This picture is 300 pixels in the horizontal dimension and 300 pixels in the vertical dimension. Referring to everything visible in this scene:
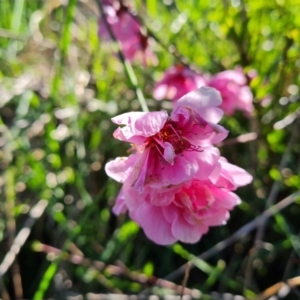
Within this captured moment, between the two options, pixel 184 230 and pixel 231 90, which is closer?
pixel 184 230

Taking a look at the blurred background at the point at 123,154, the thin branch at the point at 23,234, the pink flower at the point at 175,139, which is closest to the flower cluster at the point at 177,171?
the pink flower at the point at 175,139

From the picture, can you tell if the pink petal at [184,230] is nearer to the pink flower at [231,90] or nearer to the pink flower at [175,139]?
the pink flower at [175,139]

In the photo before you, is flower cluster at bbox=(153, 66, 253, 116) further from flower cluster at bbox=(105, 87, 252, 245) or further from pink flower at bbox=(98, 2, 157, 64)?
flower cluster at bbox=(105, 87, 252, 245)

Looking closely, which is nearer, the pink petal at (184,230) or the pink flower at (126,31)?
the pink petal at (184,230)

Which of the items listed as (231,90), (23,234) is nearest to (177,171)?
(231,90)

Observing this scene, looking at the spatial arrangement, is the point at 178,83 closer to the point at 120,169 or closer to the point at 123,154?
the point at 123,154

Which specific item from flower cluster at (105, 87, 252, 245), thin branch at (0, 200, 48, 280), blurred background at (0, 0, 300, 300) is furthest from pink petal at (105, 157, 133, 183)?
thin branch at (0, 200, 48, 280)

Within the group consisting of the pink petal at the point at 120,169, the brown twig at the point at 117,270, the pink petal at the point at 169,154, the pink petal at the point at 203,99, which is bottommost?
the brown twig at the point at 117,270
